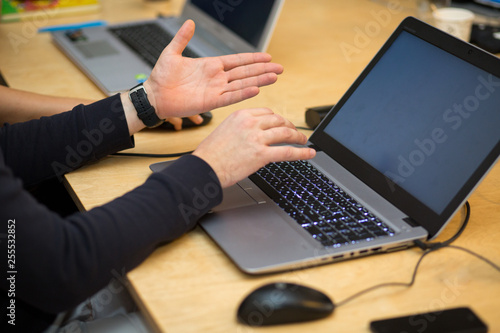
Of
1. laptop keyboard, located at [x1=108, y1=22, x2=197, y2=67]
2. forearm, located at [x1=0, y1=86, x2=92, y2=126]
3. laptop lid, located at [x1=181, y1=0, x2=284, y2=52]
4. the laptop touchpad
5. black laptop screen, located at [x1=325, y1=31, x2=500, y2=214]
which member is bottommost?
forearm, located at [x1=0, y1=86, x2=92, y2=126]

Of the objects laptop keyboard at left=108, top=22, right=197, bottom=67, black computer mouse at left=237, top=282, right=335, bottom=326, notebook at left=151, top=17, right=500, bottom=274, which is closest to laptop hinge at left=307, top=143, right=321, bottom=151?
notebook at left=151, top=17, right=500, bottom=274

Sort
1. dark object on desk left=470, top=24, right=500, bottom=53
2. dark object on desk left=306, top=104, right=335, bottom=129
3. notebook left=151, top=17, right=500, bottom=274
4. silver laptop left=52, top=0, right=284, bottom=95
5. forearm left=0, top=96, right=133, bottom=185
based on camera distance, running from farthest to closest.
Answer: dark object on desk left=470, top=24, right=500, bottom=53 < silver laptop left=52, top=0, right=284, bottom=95 < dark object on desk left=306, top=104, right=335, bottom=129 < forearm left=0, top=96, right=133, bottom=185 < notebook left=151, top=17, right=500, bottom=274

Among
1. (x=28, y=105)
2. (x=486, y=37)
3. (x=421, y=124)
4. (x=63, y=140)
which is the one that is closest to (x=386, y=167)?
(x=421, y=124)

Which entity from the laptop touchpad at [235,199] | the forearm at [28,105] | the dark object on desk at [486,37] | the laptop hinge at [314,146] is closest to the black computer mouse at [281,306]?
the laptop touchpad at [235,199]

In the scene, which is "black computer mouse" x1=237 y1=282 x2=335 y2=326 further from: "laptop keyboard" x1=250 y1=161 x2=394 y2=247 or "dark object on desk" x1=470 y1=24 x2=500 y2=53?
"dark object on desk" x1=470 y1=24 x2=500 y2=53

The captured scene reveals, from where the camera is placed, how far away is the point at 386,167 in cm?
94

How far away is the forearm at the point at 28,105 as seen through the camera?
1193 millimetres

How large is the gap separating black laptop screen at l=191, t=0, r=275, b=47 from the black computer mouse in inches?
35.5

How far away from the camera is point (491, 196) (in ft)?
3.21

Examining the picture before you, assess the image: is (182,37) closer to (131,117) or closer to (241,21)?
(131,117)

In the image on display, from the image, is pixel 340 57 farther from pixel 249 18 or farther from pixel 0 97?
pixel 0 97

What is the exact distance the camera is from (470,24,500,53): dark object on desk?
155 centimetres

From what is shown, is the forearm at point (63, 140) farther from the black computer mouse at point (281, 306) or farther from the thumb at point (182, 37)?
the black computer mouse at point (281, 306)

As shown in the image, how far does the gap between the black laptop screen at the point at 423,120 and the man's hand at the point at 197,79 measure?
0.54ft
